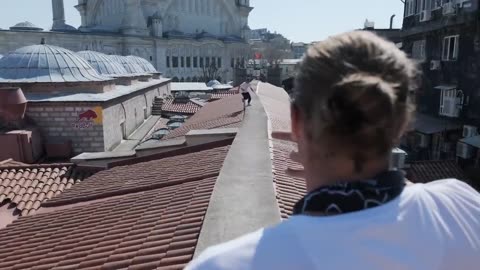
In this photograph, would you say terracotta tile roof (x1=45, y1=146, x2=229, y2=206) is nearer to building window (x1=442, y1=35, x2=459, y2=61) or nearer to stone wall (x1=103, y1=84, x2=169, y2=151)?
stone wall (x1=103, y1=84, x2=169, y2=151)

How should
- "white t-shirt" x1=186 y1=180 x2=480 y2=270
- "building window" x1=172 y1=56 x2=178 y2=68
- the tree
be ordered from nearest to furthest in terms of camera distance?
"white t-shirt" x1=186 y1=180 x2=480 y2=270 < "building window" x1=172 y1=56 x2=178 y2=68 < the tree

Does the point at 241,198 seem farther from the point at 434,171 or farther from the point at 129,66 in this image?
the point at 129,66

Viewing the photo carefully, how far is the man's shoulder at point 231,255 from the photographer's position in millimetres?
1021

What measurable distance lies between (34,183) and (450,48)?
19.3 m

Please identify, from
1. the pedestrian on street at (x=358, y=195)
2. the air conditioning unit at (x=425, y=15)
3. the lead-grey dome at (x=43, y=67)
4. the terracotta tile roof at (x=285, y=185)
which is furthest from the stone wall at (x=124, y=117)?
the air conditioning unit at (x=425, y=15)

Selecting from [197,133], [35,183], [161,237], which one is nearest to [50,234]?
[161,237]

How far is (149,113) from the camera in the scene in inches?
1011

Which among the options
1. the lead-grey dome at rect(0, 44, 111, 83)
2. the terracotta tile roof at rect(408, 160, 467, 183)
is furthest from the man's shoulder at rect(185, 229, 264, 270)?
the lead-grey dome at rect(0, 44, 111, 83)

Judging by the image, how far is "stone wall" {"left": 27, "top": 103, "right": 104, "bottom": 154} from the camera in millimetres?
13820

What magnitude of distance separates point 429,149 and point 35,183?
18588 mm

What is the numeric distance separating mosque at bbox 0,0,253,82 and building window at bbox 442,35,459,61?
130ft

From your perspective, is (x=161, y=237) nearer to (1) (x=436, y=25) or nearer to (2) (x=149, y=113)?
(1) (x=436, y=25)

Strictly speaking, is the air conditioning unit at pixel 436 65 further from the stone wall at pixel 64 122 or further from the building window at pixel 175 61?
the building window at pixel 175 61

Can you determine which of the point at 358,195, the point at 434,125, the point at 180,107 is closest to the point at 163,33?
the point at 180,107
